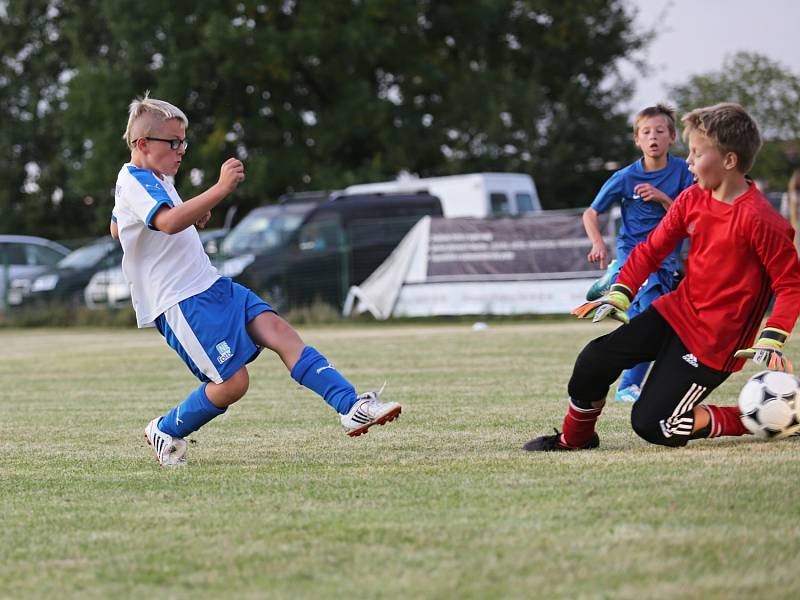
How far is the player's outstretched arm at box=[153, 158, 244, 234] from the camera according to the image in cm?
539

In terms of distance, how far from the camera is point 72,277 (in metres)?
24.0

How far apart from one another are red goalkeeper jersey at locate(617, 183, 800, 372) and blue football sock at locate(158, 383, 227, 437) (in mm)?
1939

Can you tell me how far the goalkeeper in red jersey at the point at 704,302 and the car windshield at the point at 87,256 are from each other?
19.4 meters

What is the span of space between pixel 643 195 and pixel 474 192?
16871mm

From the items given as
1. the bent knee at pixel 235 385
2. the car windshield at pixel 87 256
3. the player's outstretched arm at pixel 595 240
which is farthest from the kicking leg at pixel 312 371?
the car windshield at pixel 87 256

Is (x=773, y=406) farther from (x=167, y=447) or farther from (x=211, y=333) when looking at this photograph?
(x=167, y=447)

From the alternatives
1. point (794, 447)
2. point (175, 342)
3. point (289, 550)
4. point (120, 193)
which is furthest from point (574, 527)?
point (120, 193)

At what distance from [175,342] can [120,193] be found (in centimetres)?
71

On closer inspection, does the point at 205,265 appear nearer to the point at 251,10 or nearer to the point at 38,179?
the point at 251,10

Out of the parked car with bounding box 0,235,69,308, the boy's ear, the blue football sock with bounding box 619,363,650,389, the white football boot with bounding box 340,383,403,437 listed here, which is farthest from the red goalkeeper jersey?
the parked car with bounding box 0,235,69,308

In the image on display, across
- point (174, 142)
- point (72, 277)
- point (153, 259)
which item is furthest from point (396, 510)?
point (72, 277)

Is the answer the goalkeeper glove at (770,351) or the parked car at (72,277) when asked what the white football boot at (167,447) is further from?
the parked car at (72,277)

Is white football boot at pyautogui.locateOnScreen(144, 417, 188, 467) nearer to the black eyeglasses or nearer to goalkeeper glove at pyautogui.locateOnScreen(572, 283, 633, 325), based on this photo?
the black eyeglasses

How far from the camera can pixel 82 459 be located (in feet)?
20.3
